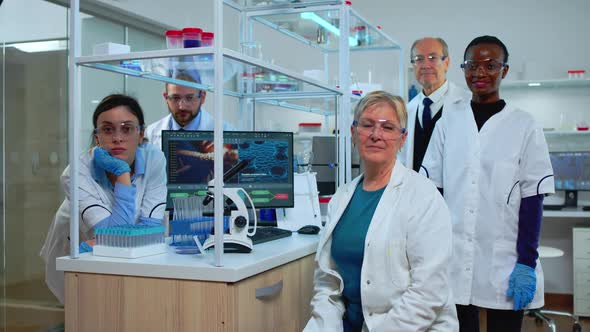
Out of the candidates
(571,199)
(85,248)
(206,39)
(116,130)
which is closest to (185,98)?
(116,130)

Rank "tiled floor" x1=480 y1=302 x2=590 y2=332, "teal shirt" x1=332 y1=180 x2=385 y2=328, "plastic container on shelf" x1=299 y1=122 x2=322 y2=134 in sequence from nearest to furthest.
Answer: "teal shirt" x1=332 y1=180 x2=385 y2=328
"tiled floor" x1=480 y1=302 x2=590 y2=332
"plastic container on shelf" x1=299 y1=122 x2=322 y2=134

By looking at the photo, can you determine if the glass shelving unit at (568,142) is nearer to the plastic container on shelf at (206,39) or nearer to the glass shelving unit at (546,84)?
the glass shelving unit at (546,84)

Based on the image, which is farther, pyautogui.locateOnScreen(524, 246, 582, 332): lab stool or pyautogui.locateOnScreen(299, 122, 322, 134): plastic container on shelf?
pyautogui.locateOnScreen(299, 122, 322, 134): plastic container on shelf

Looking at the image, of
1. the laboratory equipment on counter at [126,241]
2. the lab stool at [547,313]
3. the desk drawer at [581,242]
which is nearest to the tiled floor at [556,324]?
the lab stool at [547,313]

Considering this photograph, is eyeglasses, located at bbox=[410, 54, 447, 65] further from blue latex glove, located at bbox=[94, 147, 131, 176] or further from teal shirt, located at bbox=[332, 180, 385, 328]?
blue latex glove, located at bbox=[94, 147, 131, 176]

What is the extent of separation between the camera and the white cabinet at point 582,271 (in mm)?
4594

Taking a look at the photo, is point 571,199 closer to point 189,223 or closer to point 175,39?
point 189,223

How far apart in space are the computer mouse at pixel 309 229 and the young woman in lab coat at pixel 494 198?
0.62m

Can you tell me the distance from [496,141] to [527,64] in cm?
352

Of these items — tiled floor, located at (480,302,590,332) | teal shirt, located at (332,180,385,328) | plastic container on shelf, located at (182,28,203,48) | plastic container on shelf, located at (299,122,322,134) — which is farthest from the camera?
plastic container on shelf, located at (299,122,322,134)

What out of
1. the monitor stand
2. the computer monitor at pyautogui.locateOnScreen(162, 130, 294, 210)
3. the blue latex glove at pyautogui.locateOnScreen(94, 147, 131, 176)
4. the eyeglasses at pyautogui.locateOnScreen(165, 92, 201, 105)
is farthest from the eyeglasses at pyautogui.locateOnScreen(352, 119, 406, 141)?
the monitor stand

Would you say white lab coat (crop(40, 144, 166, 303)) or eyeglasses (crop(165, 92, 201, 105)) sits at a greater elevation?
eyeglasses (crop(165, 92, 201, 105))

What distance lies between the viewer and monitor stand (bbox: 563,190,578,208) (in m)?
4.92

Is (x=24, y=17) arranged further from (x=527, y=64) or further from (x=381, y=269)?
(x=527, y=64)
